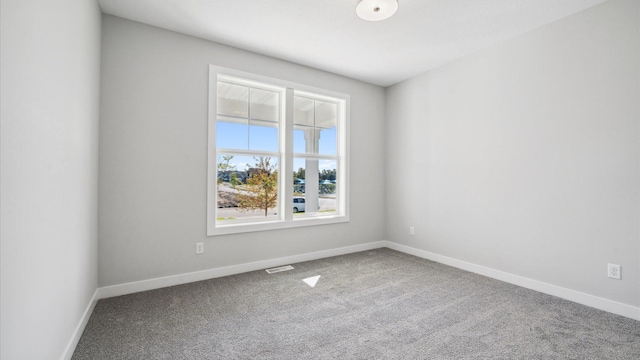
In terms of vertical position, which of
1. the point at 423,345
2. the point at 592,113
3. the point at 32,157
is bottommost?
the point at 423,345

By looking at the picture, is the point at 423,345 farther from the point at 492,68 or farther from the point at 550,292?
the point at 492,68

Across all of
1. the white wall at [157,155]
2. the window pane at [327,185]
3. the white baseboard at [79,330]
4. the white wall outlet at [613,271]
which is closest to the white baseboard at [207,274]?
the white wall at [157,155]

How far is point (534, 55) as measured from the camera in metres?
3.01

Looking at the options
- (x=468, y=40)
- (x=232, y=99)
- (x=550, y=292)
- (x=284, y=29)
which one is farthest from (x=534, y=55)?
(x=232, y=99)

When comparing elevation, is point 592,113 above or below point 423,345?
above

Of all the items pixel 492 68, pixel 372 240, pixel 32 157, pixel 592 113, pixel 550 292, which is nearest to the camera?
pixel 32 157

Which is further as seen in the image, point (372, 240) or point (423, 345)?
point (372, 240)

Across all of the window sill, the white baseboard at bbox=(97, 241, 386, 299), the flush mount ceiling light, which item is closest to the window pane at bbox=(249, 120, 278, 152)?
the window sill

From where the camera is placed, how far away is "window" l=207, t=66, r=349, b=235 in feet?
11.5

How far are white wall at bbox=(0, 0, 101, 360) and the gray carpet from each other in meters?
0.49

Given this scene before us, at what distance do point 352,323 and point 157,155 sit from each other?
8.19ft

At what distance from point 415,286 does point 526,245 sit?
126 cm

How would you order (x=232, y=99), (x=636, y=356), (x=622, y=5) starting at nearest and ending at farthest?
(x=636, y=356), (x=622, y=5), (x=232, y=99)

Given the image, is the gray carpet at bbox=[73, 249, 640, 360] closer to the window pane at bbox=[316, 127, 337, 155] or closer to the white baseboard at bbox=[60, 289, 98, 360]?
the white baseboard at bbox=[60, 289, 98, 360]
